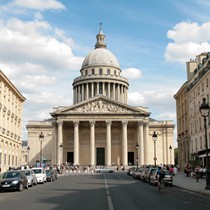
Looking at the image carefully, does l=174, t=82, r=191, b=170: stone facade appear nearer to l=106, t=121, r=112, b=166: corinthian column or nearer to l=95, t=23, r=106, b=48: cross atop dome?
l=106, t=121, r=112, b=166: corinthian column

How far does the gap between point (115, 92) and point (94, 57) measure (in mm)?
17058

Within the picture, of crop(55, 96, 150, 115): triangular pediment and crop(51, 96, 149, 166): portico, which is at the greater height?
crop(55, 96, 150, 115): triangular pediment

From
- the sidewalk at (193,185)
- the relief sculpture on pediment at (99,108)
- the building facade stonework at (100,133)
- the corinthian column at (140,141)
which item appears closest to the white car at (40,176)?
the sidewalk at (193,185)

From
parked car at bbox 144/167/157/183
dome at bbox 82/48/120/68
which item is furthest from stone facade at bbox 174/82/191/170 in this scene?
dome at bbox 82/48/120/68

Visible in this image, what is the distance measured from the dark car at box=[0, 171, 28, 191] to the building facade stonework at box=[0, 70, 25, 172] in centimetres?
2976

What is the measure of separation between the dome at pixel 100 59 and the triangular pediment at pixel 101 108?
37.9 meters

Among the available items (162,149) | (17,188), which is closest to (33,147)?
(162,149)

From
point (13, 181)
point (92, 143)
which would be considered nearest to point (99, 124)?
point (92, 143)

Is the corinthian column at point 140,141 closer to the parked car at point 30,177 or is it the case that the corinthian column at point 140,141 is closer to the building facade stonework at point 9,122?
the building facade stonework at point 9,122

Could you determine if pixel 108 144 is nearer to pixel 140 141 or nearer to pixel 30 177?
pixel 140 141

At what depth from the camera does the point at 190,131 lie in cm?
6869

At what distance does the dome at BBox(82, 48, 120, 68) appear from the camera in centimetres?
13850

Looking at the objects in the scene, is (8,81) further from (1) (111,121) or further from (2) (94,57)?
(2) (94,57)

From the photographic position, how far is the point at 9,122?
213 feet
